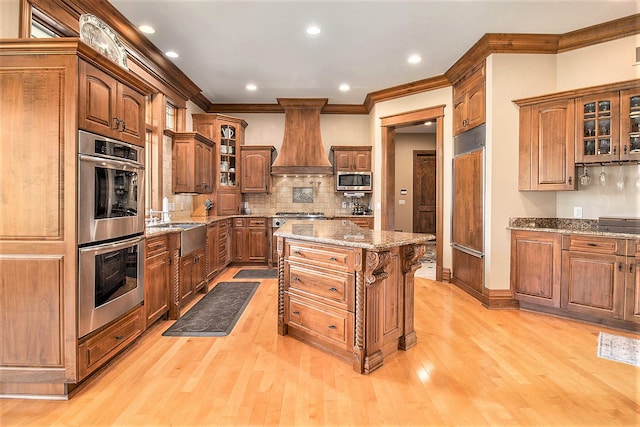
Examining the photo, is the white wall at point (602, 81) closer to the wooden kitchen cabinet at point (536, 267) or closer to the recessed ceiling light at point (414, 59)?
the wooden kitchen cabinet at point (536, 267)

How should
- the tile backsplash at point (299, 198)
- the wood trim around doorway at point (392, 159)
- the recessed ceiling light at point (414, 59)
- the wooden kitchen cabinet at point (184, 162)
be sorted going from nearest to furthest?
the recessed ceiling light at point (414, 59) < the wooden kitchen cabinet at point (184, 162) < the wood trim around doorway at point (392, 159) < the tile backsplash at point (299, 198)

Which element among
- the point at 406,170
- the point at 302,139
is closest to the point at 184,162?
the point at 302,139

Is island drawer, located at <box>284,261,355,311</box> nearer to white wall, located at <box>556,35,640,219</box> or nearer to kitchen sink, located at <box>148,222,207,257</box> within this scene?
kitchen sink, located at <box>148,222,207,257</box>

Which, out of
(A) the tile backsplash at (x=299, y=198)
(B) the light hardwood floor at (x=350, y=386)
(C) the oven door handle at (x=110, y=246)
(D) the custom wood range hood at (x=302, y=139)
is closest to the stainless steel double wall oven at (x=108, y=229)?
(C) the oven door handle at (x=110, y=246)

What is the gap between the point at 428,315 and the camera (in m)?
3.49

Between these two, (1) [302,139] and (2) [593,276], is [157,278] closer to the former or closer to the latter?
(1) [302,139]

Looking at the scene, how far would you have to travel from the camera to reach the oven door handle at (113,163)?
203cm

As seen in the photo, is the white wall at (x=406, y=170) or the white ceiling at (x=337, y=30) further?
the white wall at (x=406, y=170)

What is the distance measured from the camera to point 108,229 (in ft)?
7.33

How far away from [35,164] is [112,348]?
138cm

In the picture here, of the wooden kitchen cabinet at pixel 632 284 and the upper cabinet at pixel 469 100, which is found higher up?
the upper cabinet at pixel 469 100

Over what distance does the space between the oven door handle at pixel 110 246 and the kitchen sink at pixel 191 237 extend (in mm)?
935

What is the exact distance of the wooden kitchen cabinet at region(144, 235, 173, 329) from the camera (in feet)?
9.41

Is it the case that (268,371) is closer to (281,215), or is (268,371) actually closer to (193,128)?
(281,215)
